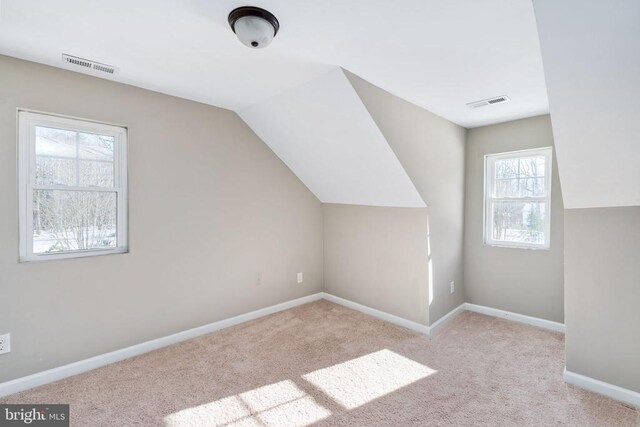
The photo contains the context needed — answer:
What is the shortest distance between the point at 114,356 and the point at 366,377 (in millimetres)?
2048

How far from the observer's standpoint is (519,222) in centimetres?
350

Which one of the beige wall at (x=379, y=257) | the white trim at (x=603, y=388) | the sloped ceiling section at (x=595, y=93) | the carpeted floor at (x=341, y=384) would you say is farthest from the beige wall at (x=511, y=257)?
the sloped ceiling section at (x=595, y=93)

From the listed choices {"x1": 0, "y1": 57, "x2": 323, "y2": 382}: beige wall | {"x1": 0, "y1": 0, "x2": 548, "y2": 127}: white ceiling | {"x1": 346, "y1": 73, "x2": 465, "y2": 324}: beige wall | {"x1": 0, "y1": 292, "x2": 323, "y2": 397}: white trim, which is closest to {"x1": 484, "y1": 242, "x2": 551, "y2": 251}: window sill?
{"x1": 346, "y1": 73, "x2": 465, "y2": 324}: beige wall

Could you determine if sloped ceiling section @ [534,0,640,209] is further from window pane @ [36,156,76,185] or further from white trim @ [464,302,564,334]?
window pane @ [36,156,76,185]

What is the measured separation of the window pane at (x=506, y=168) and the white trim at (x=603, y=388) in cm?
205

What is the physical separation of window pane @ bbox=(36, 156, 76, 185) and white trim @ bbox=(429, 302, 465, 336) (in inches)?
135

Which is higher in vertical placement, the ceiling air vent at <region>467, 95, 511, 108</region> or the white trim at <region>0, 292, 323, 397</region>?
the ceiling air vent at <region>467, 95, 511, 108</region>

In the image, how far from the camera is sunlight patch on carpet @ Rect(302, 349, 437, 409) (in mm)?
2166

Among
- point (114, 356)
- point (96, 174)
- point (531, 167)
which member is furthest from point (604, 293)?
point (96, 174)

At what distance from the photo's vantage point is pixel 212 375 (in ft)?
7.84

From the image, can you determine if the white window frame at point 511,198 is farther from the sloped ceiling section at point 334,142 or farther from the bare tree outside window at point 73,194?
the bare tree outside window at point 73,194

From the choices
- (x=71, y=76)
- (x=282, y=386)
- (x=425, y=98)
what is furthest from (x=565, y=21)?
(x=71, y=76)

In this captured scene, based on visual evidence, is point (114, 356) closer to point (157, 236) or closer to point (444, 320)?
point (157, 236)

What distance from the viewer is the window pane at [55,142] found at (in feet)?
7.52
